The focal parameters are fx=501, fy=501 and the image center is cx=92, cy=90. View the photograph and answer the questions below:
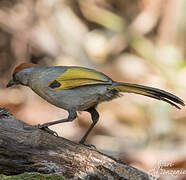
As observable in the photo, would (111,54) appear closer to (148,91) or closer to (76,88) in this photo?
(76,88)

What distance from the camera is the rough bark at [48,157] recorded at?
3.77m

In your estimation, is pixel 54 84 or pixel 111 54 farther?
pixel 111 54

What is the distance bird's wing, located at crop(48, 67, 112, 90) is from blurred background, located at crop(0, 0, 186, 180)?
3453 millimetres

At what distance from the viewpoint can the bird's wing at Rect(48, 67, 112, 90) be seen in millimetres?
4668

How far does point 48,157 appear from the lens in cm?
386

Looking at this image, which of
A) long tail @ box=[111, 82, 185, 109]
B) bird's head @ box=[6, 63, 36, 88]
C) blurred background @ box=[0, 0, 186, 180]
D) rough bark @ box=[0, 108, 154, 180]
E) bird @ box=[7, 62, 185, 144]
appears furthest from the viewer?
blurred background @ box=[0, 0, 186, 180]

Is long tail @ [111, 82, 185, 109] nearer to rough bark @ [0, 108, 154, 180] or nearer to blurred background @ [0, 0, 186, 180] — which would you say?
rough bark @ [0, 108, 154, 180]

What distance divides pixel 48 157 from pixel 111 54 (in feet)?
23.8

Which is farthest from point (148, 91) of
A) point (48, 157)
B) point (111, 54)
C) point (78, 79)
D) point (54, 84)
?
point (111, 54)

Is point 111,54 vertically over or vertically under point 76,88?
over

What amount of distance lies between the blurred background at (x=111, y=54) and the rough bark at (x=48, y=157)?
3.88 m

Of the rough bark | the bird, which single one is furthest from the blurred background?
the rough bark

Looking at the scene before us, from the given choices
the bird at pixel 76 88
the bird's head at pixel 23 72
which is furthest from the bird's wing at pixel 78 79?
the bird's head at pixel 23 72

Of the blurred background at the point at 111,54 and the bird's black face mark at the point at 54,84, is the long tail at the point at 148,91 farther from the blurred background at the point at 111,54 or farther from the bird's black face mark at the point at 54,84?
the blurred background at the point at 111,54
